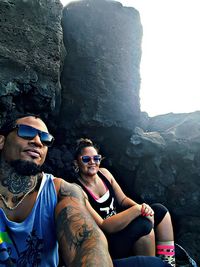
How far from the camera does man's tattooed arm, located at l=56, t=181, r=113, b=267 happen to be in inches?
64.4

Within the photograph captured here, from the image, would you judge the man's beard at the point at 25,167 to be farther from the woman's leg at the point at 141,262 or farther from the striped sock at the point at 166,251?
the striped sock at the point at 166,251

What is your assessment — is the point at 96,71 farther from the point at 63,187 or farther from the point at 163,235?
the point at 63,187

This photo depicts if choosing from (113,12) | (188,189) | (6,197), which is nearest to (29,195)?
(6,197)

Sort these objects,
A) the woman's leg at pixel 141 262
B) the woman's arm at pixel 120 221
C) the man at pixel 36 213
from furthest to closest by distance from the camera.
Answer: the woman's arm at pixel 120 221
the woman's leg at pixel 141 262
the man at pixel 36 213

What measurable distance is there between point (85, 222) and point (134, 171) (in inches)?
225

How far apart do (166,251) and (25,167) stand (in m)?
2.33

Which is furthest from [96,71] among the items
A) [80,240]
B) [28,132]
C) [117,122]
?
[80,240]

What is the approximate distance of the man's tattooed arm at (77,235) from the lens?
1.64 metres

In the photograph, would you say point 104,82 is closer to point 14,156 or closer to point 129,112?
point 129,112

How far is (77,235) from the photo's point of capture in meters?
1.84

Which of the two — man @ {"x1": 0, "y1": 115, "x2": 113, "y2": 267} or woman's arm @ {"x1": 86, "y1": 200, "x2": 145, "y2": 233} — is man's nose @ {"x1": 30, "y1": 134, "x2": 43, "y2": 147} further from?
woman's arm @ {"x1": 86, "y1": 200, "x2": 145, "y2": 233}

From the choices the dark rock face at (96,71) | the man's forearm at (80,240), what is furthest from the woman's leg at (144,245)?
the dark rock face at (96,71)

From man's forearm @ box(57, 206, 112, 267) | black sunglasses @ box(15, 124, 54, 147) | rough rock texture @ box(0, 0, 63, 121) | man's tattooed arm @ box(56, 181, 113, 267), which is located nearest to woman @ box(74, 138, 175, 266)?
man's tattooed arm @ box(56, 181, 113, 267)

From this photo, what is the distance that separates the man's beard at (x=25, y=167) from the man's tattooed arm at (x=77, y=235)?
0.97 ft
